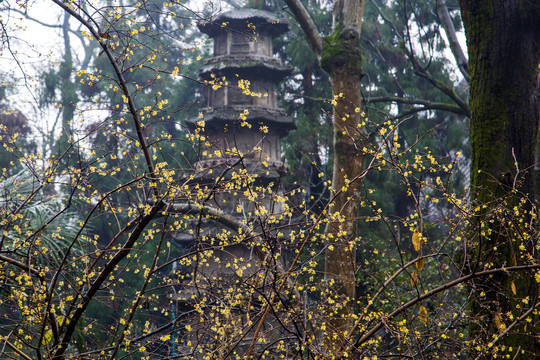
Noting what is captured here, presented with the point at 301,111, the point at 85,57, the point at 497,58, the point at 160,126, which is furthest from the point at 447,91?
the point at 85,57

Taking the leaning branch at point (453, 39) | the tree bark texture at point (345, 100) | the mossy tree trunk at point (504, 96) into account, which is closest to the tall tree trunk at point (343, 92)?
the tree bark texture at point (345, 100)

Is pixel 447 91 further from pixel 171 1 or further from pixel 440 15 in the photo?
pixel 171 1

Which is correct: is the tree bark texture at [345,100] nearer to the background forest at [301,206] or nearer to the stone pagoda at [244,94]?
the background forest at [301,206]

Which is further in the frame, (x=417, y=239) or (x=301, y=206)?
(x=301, y=206)

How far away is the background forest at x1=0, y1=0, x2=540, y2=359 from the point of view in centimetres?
304

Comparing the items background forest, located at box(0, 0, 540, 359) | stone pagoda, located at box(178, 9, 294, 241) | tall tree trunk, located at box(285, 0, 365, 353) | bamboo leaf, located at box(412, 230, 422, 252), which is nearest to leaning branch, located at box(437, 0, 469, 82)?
background forest, located at box(0, 0, 540, 359)

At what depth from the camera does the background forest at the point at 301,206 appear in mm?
3045

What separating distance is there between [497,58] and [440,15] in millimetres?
4288

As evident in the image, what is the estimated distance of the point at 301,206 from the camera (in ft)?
12.5

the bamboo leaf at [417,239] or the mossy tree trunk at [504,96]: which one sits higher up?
the mossy tree trunk at [504,96]

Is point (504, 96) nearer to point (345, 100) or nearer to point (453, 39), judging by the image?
point (345, 100)

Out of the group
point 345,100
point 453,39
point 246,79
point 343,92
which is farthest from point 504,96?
point 246,79

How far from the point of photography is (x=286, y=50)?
15.8 meters

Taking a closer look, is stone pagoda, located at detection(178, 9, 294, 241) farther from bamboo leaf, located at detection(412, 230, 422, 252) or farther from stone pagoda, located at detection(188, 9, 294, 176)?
bamboo leaf, located at detection(412, 230, 422, 252)
